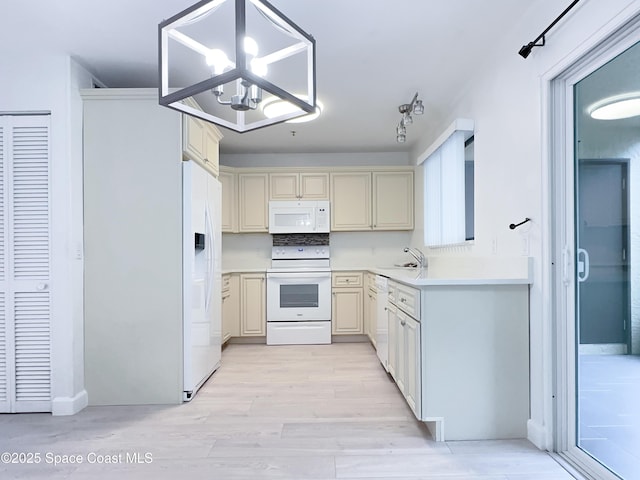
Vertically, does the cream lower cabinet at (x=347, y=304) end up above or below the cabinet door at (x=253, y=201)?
below

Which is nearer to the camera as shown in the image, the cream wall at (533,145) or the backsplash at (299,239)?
the cream wall at (533,145)

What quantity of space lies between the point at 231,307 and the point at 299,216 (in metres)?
1.37

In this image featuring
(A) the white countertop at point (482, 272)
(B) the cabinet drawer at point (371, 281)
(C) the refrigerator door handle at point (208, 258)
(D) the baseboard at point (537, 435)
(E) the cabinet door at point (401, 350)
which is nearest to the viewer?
(D) the baseboard at point (537, 435)

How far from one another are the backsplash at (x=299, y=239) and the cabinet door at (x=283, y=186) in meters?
0.51

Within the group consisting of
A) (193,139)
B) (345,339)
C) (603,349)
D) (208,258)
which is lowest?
(345,339)

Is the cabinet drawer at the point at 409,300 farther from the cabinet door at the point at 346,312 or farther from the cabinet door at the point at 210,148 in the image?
the cabinet door at the point at 346,312

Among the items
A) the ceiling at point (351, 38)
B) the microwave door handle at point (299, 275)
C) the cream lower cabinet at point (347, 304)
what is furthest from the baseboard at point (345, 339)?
the ceiling at point (351, 38)

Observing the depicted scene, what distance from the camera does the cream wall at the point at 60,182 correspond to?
2613 mm

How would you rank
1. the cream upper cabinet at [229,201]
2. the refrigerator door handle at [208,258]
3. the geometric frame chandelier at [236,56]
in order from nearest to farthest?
the geometric frame chandelier at [236,56]
the refrigerator door handle at [208,258]
the cream upper cabinet at [229,201]

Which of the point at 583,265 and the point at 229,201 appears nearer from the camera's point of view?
the point at 583,265

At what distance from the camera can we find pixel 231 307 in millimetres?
4656

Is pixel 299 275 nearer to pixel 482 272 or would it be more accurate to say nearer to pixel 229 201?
pixel 229 201

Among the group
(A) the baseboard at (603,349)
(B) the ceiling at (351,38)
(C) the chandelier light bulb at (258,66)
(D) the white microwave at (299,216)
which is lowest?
(A) the baseboard at (603,349)

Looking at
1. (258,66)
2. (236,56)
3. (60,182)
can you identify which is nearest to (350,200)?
(60,182)
